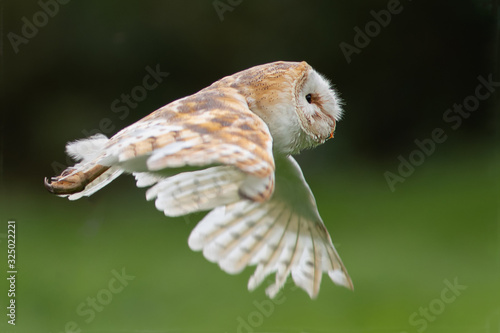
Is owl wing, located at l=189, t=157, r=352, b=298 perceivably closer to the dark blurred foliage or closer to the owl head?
the owl head

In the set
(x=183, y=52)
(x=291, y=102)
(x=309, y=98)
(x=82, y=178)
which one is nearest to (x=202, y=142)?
(x=82, y=178)

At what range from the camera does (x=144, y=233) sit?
4.34 m

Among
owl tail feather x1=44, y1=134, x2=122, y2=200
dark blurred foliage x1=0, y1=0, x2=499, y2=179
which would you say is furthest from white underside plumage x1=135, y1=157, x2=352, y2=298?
dark blurred foliage x1=0, y1=0, x2=499, y2=179

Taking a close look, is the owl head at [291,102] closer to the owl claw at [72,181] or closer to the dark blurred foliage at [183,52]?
the owl claw at [72,181]

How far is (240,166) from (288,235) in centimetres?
67

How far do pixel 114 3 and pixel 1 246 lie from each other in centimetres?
130

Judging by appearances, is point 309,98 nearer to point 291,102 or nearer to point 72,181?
point 291,102

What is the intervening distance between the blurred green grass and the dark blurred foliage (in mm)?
386

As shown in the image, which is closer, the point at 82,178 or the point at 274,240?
the point at 82,178

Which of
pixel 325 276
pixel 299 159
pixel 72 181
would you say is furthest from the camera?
pixel 299 159

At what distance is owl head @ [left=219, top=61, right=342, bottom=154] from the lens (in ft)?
5.08

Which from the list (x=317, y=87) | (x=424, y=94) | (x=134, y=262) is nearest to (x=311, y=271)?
(x=317, y=87)

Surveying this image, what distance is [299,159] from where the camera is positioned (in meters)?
4.27

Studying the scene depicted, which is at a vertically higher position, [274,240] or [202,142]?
[202,142]
